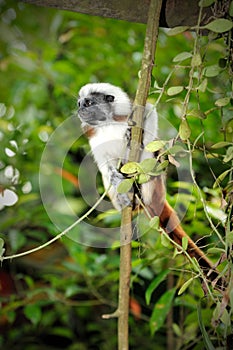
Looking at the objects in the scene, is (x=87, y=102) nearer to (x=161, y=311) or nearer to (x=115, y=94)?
(x=115, y=94)

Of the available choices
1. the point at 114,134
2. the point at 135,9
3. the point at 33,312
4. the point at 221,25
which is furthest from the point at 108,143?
the point at 33,312

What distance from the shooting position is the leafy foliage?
3.48 ft

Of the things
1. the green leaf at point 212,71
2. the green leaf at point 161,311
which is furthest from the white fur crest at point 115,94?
the green leaf at point 161,311

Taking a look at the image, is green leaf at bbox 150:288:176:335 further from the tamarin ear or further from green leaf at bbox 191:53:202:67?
green leaf at bbox 191:53:202:67

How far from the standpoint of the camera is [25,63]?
2.37 metres

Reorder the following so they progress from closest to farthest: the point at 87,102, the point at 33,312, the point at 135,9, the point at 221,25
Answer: the point at 221,25, the point at 135,9, the point at 87,102, the point at 33,312

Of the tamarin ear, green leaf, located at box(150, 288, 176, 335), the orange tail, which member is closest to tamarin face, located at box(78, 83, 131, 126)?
the tamarin ear

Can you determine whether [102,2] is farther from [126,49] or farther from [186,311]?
[186,311]

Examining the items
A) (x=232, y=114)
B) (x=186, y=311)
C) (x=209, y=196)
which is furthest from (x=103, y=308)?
(x=232, y=114)

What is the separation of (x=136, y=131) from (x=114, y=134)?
390mm

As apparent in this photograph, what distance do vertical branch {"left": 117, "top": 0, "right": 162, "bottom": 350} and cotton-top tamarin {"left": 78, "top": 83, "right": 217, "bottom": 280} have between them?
0.25 meters

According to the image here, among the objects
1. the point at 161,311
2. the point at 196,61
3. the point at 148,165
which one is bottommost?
the point at 161,311

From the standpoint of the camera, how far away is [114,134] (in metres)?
1.20

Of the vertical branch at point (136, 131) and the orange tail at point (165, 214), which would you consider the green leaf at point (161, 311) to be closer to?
the orange tail at point (165, 214)
